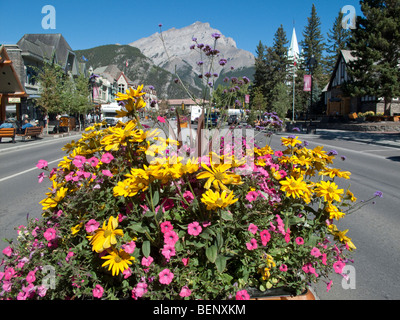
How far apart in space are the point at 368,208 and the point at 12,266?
20.3 ft

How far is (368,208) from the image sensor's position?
21.1ft

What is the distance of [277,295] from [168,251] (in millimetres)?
825

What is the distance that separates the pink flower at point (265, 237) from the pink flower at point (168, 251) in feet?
1.82

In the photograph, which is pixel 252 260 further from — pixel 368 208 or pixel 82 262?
pixel 368 208

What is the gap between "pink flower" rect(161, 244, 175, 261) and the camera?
1.87m

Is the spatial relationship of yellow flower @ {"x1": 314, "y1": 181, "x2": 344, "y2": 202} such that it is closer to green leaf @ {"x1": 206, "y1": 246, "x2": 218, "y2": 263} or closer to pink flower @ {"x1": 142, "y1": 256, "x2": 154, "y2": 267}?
green leaf @ {"x1": 206, "y1": 246, "x2": 218, "y2": 263}

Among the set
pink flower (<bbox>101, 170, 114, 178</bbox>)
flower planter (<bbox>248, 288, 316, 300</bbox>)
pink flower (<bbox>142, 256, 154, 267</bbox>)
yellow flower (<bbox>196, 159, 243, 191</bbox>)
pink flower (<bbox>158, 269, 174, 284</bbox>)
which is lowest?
flower planter (<bbox>248, 288, 316, 300</bbox>)

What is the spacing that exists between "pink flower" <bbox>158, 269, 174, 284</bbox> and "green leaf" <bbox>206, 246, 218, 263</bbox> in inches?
9.4

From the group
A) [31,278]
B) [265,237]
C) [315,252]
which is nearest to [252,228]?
[265,237]

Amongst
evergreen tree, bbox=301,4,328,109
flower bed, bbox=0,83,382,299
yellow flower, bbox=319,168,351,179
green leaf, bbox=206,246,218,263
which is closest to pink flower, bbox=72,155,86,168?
flower bed, bbox=0,83,382,299

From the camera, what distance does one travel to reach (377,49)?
30.0 metres

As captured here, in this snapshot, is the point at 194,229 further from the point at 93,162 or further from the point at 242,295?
the point at 93,162

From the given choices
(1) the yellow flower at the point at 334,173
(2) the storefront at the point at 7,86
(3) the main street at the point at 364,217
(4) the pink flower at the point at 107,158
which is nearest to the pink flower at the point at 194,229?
(4) the pink flower at the point at 107,158
